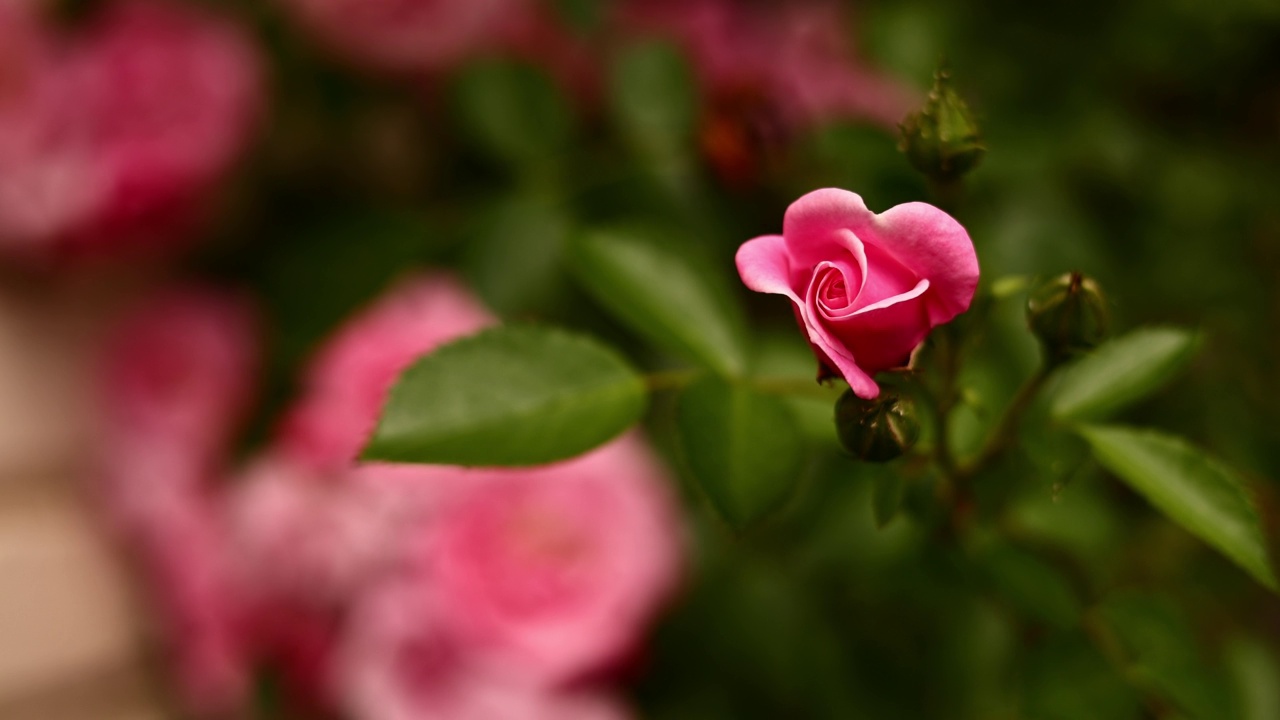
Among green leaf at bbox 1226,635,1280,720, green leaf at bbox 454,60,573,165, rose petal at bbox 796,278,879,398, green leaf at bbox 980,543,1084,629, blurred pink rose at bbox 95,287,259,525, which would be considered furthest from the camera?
blurred pink rose at bbox 95,287,259,525

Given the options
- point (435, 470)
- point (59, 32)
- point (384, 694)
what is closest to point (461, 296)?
point (435, 470)

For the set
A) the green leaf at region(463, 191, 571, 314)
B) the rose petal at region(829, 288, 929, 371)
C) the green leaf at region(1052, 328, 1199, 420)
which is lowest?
the green leaf at region(463, 191, 571, 314)

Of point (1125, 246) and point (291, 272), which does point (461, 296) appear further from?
point (1125, 246)

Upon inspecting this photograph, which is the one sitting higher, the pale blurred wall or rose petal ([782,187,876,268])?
rose petal ([782,187,876,268])

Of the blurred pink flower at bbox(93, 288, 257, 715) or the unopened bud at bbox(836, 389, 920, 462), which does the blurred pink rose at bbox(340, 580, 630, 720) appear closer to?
the blurred pink flower at bbox(93, 288, 257, 715)

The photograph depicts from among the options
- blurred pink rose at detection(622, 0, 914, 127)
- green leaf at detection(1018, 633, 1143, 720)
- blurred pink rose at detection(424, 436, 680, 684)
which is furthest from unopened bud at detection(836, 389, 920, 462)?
blurred pink rose at detection(622, 0, 914, 127)

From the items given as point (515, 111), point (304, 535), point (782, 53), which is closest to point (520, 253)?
point (515, 111)
